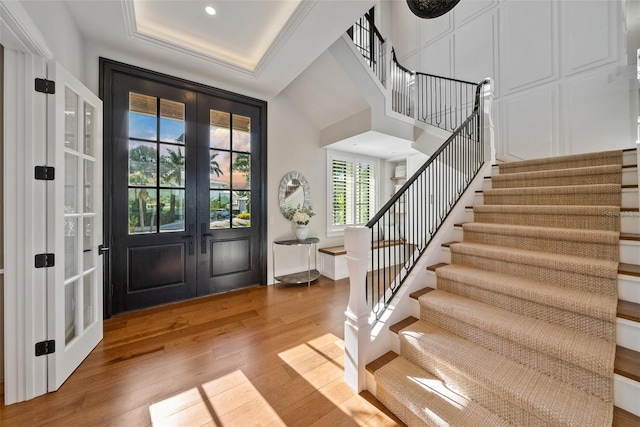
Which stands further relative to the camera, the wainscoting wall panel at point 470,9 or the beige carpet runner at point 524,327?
the wainscoting wall panel at point 470,9

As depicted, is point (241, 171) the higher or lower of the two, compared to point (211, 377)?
higher

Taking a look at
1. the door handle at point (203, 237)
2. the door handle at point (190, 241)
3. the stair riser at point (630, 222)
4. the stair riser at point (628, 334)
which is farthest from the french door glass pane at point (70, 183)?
the stair riser at point (630, 222)

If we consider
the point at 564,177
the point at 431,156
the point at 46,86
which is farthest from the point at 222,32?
the point at 564,177

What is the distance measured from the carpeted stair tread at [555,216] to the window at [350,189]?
2.61 m

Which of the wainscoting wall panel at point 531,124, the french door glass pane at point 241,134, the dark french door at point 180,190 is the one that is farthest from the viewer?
the wainscoting wall panel at point 531,124

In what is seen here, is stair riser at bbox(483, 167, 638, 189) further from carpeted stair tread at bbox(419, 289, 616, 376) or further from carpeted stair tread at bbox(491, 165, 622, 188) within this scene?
carpeted stair tread at bbox(419, 289, 616, 376)

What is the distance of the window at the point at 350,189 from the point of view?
15.6 ft

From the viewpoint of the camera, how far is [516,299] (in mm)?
1637

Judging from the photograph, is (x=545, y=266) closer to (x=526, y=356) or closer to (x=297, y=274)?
(x=526, y=356)

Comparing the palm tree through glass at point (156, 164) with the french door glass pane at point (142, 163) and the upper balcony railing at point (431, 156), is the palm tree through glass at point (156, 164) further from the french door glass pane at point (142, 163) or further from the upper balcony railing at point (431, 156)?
the upper balcony railing at point (431, 156)

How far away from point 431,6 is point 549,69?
390 centimetres

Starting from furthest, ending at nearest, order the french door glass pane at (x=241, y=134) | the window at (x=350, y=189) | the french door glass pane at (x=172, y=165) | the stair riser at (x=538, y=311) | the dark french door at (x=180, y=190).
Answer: the window at (x=350, y=189), the french door glass pane at (x=241, y=134), the french door glass pane at (x=172, y=165), the dark french door at (x=180, y=190), the stair riser at (x=538, y=311)

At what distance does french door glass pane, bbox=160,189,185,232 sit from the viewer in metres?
3.06

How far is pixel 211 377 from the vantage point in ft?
5.93
